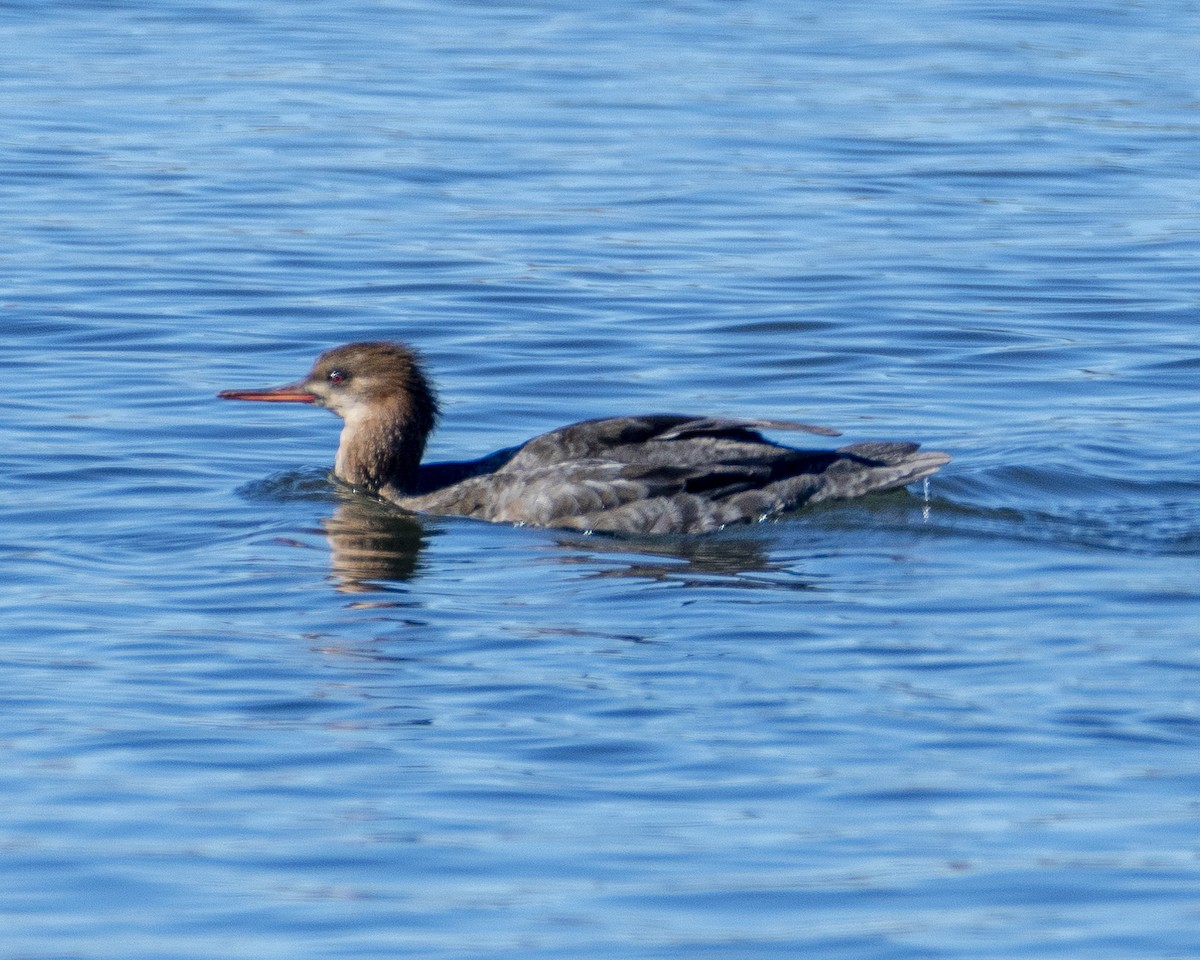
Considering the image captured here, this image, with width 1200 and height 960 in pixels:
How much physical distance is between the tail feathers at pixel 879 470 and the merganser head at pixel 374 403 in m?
2.23

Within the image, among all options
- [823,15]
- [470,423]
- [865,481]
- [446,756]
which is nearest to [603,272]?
[470,423]

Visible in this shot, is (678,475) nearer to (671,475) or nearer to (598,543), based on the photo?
(671,475)

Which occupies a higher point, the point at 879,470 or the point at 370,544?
the point at 879,470

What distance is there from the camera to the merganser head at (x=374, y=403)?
11688mm

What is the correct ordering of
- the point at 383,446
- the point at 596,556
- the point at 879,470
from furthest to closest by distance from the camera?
the point at 383,446
the point at 879,470
the point at 596,556

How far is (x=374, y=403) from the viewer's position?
464 inches

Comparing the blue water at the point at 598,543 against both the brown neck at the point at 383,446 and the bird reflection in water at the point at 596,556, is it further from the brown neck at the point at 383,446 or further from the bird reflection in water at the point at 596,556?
the brown neck at the point at 383,446

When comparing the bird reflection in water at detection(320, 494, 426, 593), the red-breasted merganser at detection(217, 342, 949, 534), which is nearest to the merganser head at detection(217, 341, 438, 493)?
the bird reflection in water at detection(320, 494, 426, 593)

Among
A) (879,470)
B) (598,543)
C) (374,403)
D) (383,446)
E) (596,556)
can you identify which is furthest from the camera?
(374,403)

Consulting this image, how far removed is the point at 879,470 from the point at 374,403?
271 cm

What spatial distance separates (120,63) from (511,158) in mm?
6004

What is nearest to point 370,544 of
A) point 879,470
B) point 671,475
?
point 671,475

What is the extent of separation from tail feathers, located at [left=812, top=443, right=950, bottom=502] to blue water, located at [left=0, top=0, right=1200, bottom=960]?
17 cm

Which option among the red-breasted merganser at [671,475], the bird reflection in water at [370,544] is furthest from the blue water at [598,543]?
the red-breasted merganser at [671,475]
